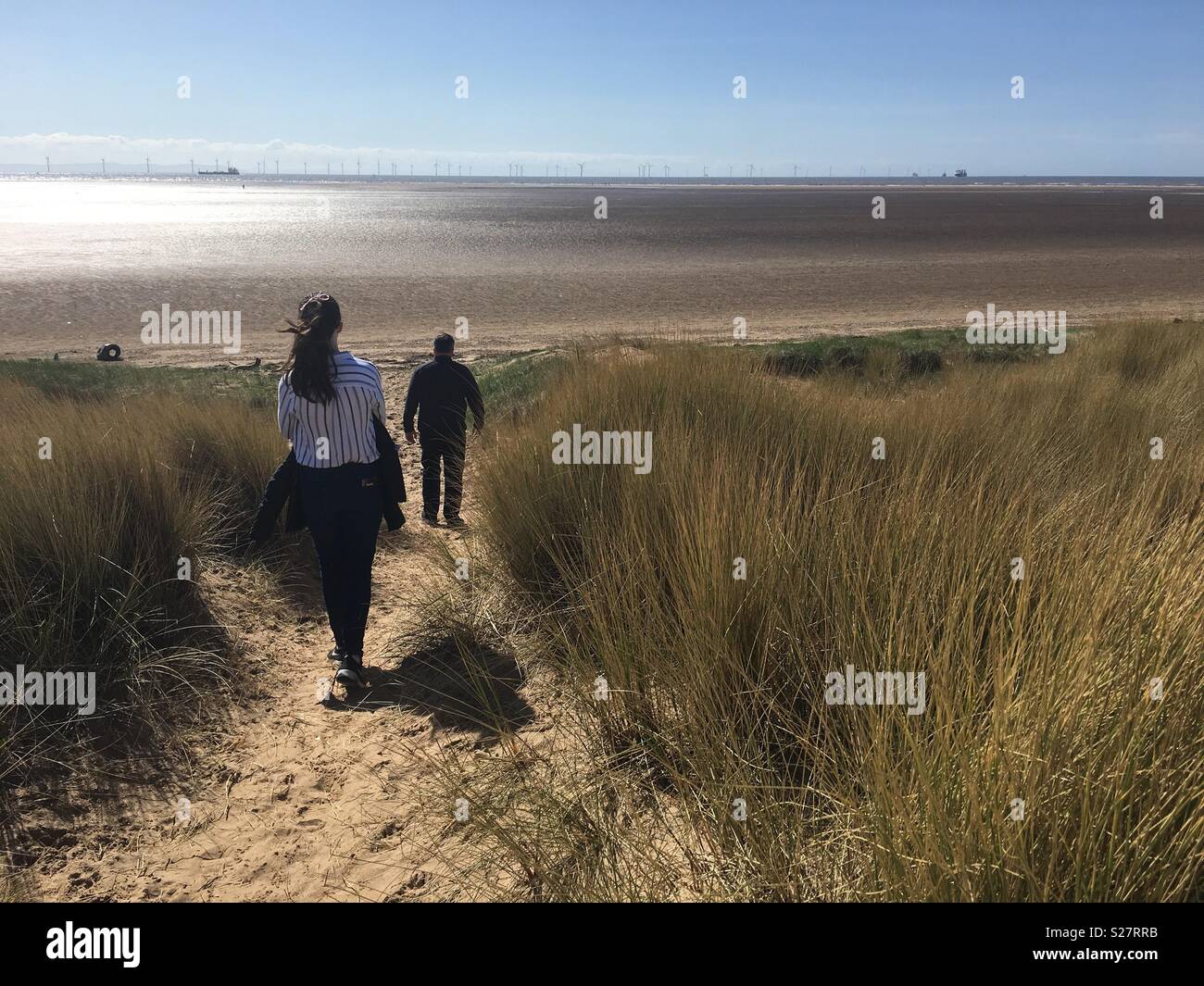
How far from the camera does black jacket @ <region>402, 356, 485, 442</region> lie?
710cm

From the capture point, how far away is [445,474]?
714 centimetres

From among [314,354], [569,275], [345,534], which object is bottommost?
[345,534]

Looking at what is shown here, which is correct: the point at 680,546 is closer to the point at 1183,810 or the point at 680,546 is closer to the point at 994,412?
the point at 1183,810

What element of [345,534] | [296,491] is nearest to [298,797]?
[345,534]

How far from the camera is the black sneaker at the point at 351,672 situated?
174 inches

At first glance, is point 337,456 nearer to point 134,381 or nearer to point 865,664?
point 865,664

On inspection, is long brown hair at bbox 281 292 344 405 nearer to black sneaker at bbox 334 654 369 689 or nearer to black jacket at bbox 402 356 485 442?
black sneaker at bbox 334 654 369 689

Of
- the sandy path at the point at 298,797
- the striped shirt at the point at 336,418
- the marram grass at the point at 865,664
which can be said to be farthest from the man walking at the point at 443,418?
the striped shirt at the point at 336,418

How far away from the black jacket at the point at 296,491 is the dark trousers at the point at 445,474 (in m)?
2.41

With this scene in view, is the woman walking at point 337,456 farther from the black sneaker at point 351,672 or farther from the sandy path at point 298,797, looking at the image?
the sandy path at point 298,797

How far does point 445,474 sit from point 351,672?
291 cm

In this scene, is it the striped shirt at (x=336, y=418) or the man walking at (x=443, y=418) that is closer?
the striped shirt at (x=336, y=418)

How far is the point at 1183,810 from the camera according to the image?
2.07 m

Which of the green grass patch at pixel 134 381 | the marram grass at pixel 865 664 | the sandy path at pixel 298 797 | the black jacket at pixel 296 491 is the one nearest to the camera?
the marram grass at pixel 865 664
